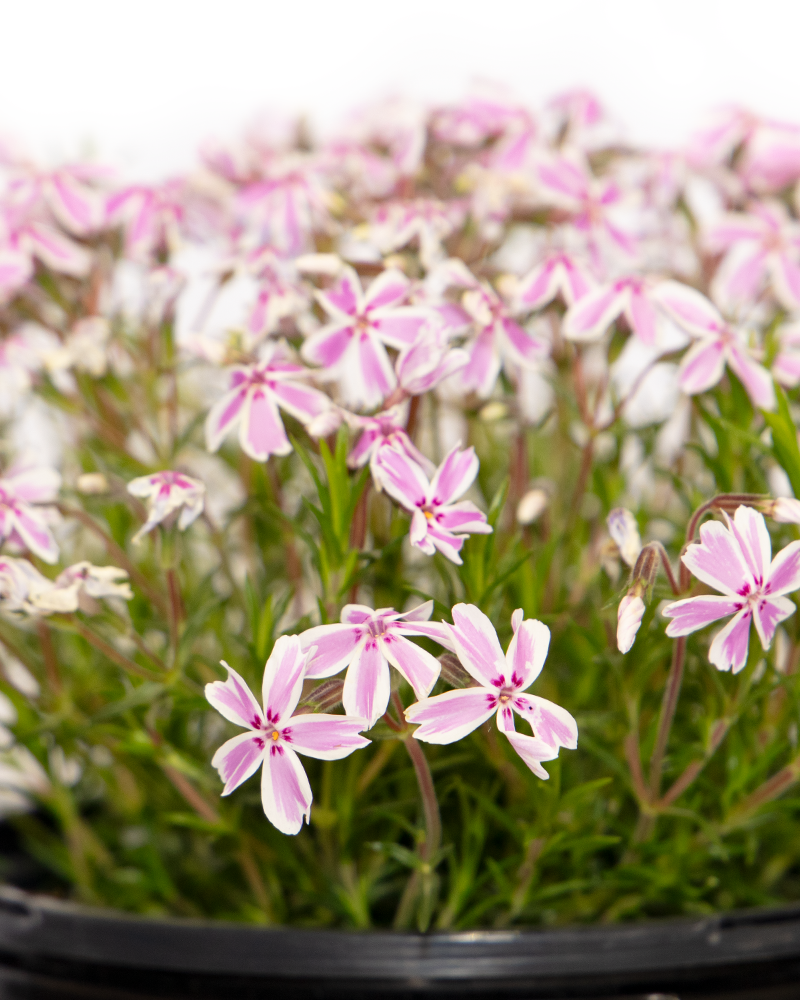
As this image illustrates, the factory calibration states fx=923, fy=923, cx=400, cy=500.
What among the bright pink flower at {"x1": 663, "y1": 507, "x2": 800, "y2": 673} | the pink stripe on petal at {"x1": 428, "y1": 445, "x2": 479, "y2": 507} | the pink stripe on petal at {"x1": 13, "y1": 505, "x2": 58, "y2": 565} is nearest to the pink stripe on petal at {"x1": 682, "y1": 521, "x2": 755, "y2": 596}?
the bright pink flower at {"x1": 663, "y1": 507, "x2": 800, "y2": 673}

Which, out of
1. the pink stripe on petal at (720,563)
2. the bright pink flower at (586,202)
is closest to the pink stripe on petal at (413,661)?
the pink stripe on petal at (720,563)

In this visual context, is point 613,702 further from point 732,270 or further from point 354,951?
point 732,270

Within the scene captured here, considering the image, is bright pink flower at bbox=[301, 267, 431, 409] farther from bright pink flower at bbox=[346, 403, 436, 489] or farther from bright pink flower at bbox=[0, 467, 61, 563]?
bright pink flower at bbox=[0, 467, 61, 563]

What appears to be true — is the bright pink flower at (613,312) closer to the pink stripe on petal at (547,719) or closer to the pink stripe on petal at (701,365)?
the pink stripe on petal at (701,365)

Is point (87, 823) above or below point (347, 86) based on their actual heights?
below

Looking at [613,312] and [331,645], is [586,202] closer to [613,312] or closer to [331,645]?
[613,312]

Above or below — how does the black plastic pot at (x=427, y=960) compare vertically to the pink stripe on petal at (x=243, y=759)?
below

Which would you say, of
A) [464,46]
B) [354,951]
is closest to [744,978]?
[354,951]
